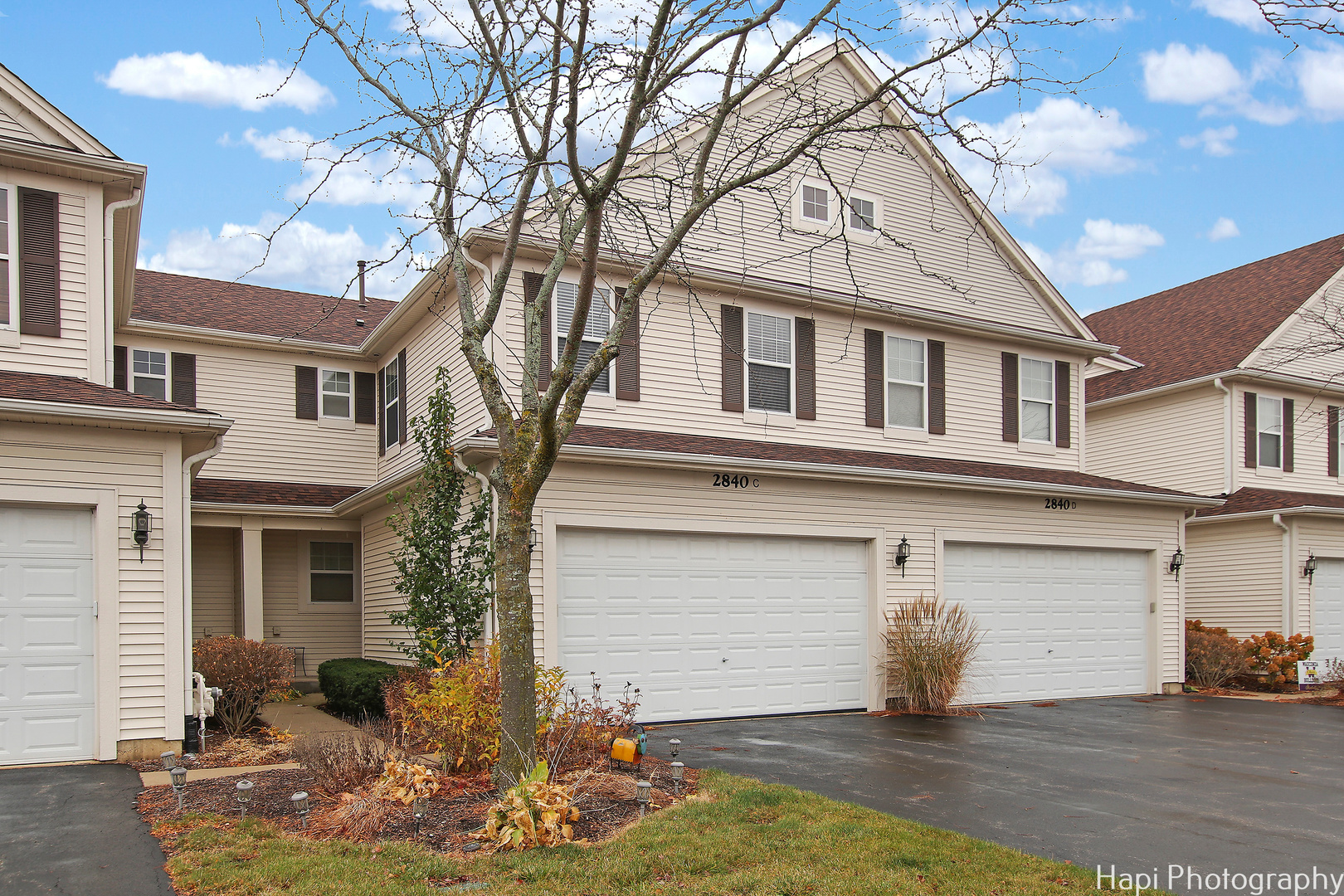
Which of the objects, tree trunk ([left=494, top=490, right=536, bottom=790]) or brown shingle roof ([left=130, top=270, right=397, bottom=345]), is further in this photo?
brown shingle roof ([left=130, top=270, right=397, bottom=345])

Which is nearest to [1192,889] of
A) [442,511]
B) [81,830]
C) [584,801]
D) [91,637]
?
[584,801]

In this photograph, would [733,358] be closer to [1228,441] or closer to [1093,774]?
[1093,774]

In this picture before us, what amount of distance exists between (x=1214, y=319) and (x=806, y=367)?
1318 cm

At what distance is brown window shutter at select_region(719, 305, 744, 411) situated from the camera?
584 inches

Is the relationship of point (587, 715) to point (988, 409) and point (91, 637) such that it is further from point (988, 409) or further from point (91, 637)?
point (988, 409)

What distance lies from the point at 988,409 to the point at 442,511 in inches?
395

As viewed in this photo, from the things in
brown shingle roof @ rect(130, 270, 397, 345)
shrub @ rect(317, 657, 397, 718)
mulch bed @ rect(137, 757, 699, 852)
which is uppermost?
brown shingle roof @ rect(130, 270, 397, 345)

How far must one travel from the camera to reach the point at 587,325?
1348 centimetres

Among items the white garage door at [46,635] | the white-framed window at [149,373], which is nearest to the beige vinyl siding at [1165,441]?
the white-framed window at [149,373]

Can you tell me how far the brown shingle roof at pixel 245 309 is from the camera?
58.0 ft

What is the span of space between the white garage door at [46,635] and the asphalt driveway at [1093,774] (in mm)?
5782

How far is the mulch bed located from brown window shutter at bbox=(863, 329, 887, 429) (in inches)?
334

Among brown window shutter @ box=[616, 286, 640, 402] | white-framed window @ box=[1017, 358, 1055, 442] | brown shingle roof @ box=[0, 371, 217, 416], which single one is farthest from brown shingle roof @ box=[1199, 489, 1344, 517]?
brown shingle roof @ box=[0, 371, 217, 416]

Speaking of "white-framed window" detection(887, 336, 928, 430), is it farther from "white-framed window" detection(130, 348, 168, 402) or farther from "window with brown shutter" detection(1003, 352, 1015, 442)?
"white-framed window" detection(130, 348, 168, 402)
